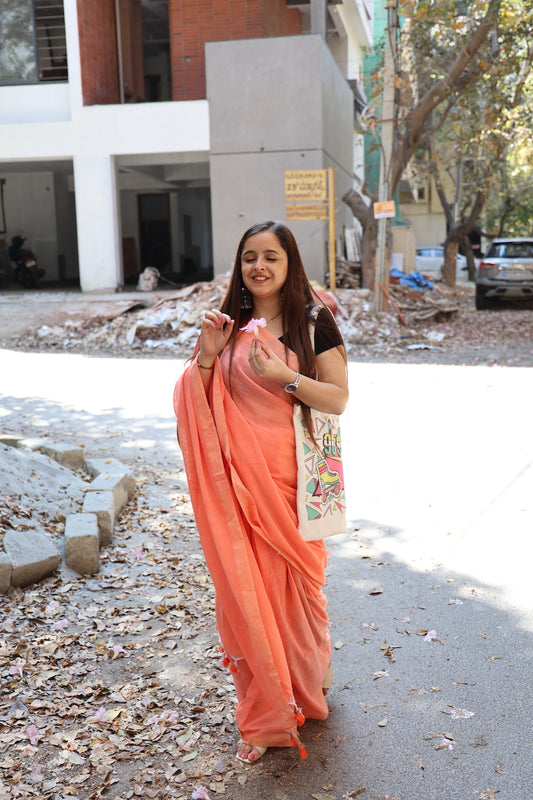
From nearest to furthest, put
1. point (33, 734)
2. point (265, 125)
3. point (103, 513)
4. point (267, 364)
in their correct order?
1. point (267, 364)
2. point (33, 734)
3. point (103, 513)
4. point (265, 125)

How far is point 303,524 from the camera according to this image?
2875 mm

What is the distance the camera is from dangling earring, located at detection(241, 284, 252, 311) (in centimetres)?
306

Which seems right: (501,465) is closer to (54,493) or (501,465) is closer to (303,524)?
(54,493)

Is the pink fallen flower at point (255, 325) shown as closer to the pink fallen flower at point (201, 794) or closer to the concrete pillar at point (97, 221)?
the pink fallen flower at point (201, 794)

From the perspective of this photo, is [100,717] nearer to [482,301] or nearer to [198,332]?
[198,332]

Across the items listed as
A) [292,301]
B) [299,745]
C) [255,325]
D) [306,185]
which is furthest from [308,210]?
[299,745]

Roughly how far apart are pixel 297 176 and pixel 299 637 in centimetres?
1396

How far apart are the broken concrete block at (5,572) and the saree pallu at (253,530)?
65.3 inches

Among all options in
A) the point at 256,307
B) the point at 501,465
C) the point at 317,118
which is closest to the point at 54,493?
the point at 256,307

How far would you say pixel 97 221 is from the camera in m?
17.7

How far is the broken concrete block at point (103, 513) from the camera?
4.97 m

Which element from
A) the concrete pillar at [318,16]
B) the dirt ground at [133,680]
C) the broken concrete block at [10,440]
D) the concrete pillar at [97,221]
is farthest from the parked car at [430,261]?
the dirt ground at [133,680]

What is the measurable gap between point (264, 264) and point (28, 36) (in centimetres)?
1771

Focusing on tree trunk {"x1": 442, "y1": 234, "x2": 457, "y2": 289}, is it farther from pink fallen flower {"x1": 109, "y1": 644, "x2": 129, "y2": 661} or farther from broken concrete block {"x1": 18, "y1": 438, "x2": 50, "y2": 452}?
pink fallen flower {"x1": 109, "y1": 644, "x2": 129, "y2": 661}
